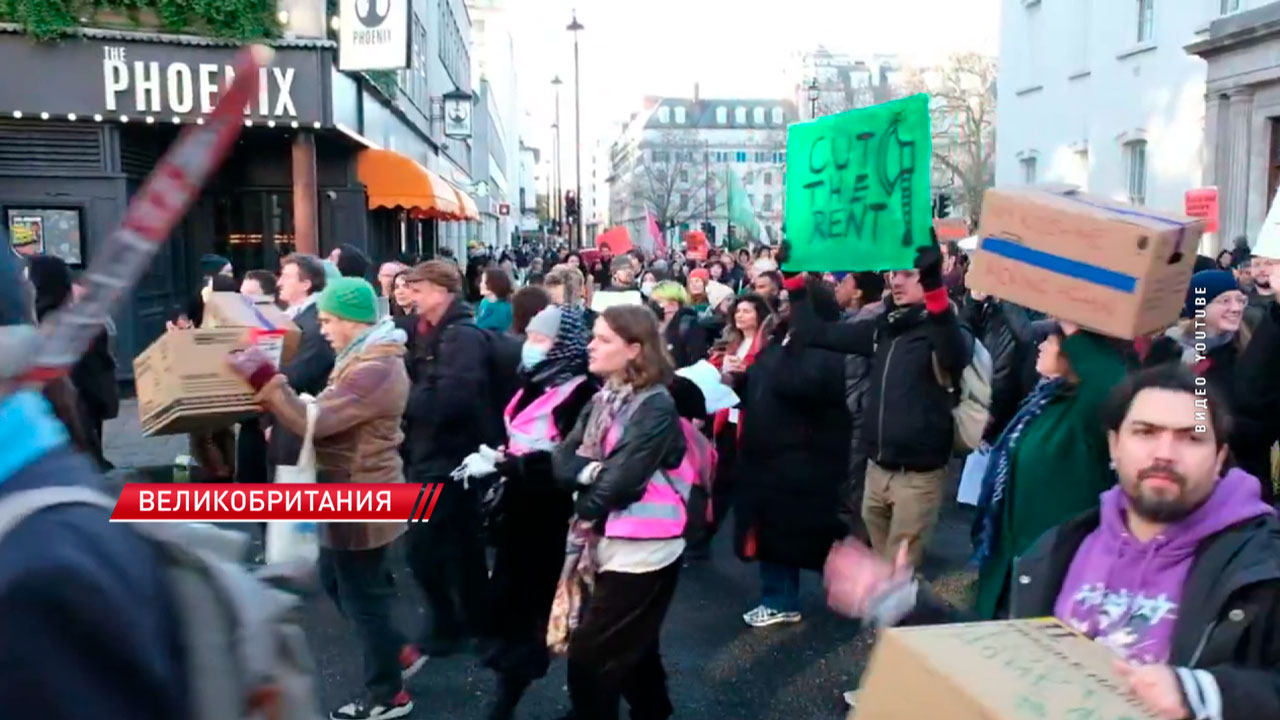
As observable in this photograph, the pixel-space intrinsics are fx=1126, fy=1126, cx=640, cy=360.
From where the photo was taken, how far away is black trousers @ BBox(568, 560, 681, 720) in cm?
410

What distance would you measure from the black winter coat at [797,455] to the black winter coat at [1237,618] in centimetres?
339

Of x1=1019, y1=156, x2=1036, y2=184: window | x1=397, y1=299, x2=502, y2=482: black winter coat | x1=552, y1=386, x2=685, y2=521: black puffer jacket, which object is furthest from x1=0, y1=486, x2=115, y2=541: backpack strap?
x1=1019, y1=156, x2=1036, y2=184: window

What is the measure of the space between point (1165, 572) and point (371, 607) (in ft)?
11.2

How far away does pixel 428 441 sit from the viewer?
540cm

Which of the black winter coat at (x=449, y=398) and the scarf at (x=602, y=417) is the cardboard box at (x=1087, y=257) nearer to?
the scarf at (x=602, y=417)

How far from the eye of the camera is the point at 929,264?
443 cm

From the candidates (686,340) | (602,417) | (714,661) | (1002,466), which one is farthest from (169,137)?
(1002,466)

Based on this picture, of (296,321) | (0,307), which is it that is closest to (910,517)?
(296,321)

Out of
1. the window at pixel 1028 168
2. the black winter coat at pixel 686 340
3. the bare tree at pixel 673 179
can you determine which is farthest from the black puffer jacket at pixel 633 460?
the bare tree at pixel 673 179

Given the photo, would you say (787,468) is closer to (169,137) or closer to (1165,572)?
(1165,572)

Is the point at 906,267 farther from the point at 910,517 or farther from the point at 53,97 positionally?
the point at 53,97

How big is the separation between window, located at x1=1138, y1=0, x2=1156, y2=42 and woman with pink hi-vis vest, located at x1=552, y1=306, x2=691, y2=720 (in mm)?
20115

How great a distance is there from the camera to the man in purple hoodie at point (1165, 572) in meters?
2.04

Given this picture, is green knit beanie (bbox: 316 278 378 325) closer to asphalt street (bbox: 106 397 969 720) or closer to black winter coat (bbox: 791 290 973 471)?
asphalt street (bbox: 106 397 969 720)
